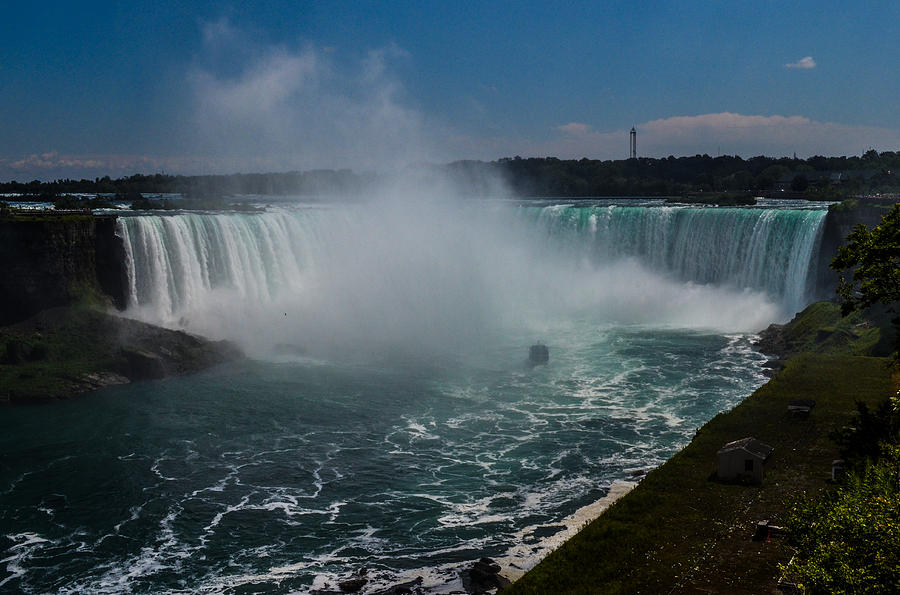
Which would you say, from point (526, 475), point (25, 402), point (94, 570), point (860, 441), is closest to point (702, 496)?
point (860, 441)

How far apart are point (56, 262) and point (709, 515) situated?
3398 cm

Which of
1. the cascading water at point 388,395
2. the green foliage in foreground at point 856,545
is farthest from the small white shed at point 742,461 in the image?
the green foliage in foreground at point 856,545

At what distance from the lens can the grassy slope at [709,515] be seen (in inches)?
603

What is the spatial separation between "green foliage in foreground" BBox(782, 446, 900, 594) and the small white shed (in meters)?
5.82

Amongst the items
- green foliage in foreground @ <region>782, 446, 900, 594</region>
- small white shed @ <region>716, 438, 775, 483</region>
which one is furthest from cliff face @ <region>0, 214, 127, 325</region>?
green foliage in foreground @ <region>782, 446, 900, 594</region>

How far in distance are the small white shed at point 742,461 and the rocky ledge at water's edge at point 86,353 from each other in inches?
980

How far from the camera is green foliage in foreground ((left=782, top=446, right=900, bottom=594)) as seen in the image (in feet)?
36.1

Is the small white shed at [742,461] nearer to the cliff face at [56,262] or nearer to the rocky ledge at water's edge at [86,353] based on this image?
the rocky ledge at water's edge at [86,353]

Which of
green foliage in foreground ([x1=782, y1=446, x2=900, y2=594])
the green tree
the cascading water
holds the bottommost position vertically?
the cascading water

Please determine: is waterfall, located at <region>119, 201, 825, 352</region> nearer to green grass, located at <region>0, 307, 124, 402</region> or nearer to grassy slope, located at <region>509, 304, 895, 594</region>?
green grass, located at <region>0, 307, 124, 402</region>

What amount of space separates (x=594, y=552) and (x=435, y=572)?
3.67m

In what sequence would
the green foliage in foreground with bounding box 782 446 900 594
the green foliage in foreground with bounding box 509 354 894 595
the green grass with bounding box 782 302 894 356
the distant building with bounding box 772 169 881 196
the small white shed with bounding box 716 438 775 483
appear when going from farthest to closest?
the distant building with bounding box 772 169 881 196
the green grass with bounding box 782 302 894 356
the small white shed with bounding box 716 438 775 483
the green foliage in foreground with bounding box 509 354 894 595
the green foliage in foreground with bounding box 782 446 900 594

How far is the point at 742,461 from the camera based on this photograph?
19.8m

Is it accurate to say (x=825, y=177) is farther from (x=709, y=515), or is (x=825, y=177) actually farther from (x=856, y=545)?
(x=856, y=545)
